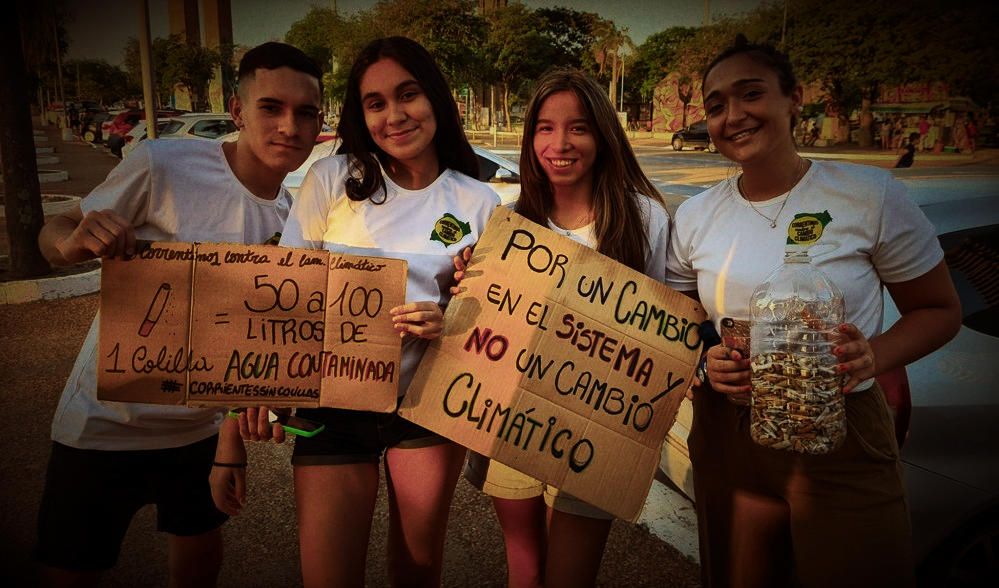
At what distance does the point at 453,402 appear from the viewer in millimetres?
1900

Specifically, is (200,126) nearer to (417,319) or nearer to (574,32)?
(417,319)

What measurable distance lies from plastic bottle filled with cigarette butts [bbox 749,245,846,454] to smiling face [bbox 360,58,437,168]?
112 cm

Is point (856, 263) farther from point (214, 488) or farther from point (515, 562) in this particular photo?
point (214, 488)

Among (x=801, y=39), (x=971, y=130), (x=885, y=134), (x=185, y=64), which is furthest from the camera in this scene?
(x=185, y=64)

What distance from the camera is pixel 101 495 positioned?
6.42ft

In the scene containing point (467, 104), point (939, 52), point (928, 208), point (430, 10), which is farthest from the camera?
point (467, 104)

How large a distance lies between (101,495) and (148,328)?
0.57 meters

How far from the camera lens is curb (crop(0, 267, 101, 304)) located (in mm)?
6578

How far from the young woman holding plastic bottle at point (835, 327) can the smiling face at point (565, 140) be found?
1.32 feet

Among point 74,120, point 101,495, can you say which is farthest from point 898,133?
point 74,120

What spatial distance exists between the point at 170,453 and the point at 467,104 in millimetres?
48676

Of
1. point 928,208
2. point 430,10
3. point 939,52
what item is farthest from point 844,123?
point 928,208

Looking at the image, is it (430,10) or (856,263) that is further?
(430,10)

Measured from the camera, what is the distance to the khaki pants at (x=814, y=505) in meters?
1.68
